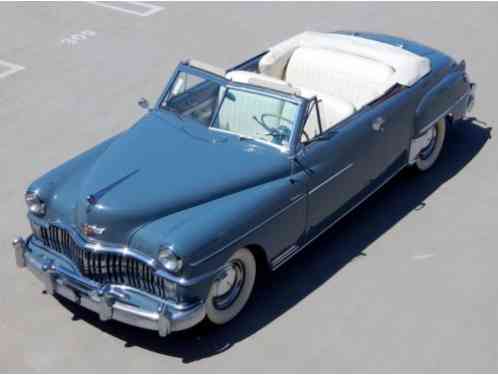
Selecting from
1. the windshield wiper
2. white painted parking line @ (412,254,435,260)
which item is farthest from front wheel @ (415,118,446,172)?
the windshield wiper

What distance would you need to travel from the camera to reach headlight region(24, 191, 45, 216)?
6582 mm

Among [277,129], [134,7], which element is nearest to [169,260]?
[277,129]

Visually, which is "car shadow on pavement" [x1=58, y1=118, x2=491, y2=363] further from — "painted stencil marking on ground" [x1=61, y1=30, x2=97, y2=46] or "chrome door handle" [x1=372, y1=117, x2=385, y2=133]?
"painted stencil marking on ground" [x1=61, y1=30, x2=97, y2=46]

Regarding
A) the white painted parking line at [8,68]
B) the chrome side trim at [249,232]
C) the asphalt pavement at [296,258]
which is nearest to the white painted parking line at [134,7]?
the asphalt pavement at [296,258]

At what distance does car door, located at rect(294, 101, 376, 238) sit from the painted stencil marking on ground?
214 inches

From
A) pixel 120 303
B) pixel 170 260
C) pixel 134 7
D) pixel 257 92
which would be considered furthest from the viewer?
pixel 134 7

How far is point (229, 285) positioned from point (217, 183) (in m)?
0.79

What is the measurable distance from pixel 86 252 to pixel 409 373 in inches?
99.2

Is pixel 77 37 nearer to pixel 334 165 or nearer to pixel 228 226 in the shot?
pixel 334 165

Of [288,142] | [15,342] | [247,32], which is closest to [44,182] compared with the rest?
[15,342]

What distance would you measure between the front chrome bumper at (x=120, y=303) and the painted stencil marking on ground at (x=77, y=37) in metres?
5.88

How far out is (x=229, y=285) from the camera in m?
6.43

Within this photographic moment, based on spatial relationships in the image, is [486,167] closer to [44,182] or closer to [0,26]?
[44,182]

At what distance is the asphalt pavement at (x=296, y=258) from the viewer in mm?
6277
